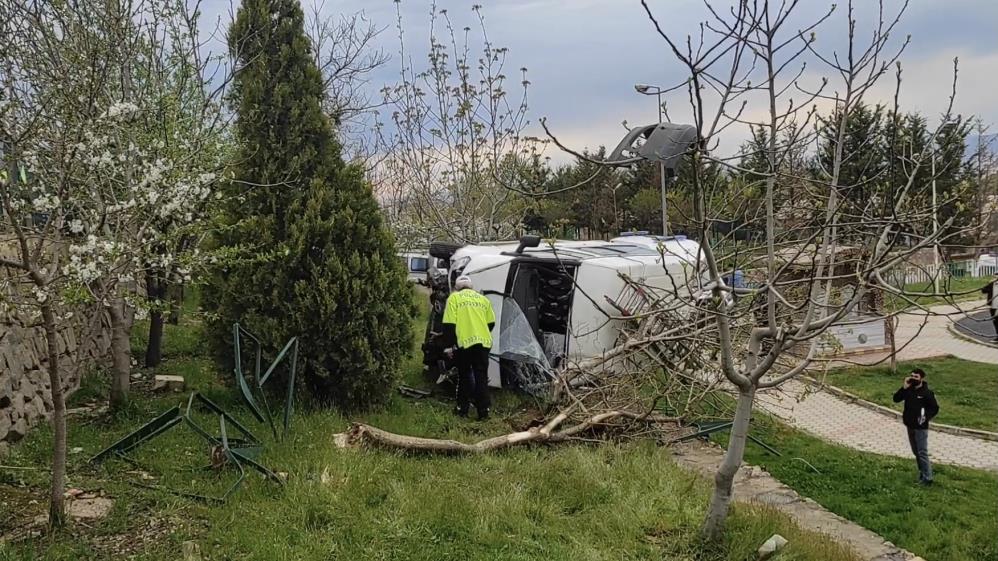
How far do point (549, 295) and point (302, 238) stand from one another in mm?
3696

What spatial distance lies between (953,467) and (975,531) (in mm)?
2329

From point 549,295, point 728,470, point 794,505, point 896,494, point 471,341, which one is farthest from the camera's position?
point 549,295

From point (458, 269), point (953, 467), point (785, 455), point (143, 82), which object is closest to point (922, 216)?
point (785, 455)

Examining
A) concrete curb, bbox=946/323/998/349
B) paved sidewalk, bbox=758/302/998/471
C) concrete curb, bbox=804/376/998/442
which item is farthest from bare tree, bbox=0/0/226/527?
concrete curb, bbox=946/323/998/349

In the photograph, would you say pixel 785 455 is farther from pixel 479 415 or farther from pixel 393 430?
pixel 393 430

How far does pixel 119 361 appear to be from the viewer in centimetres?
680

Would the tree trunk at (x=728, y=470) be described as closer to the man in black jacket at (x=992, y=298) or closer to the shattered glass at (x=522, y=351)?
the man in black jacket at (x=992, y=298)

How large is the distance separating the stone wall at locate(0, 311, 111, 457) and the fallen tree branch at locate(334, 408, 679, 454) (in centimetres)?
221

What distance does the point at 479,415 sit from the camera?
27.6ft

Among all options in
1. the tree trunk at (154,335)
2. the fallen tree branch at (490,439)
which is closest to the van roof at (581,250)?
the fallen tree branch at (490,439)

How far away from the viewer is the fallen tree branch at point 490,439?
6.27 metres

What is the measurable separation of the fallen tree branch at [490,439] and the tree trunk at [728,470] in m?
2.35

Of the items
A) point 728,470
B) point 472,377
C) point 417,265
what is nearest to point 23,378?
point 472,377

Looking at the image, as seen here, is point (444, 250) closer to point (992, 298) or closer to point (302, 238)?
point (302, 238)
